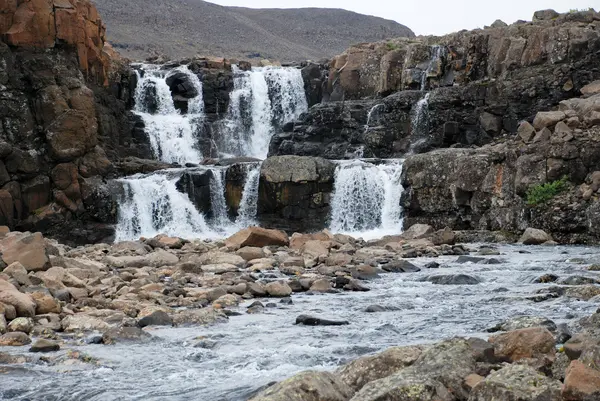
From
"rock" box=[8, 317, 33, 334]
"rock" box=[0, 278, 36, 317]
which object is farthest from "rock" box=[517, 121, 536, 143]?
"rock" box=[8, 317, 33, 334]

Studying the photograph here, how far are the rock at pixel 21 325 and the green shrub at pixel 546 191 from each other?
48.8 ft

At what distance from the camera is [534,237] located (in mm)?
19547

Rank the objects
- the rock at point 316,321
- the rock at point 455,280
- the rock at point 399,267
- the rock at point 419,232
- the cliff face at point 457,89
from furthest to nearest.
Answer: the cliff face at point 457,89 < the rock at point 419,232 < the rock at point 399,267 < the rock at point 455,280 < the rock at point 316,321

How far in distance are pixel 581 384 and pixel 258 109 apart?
110 feet

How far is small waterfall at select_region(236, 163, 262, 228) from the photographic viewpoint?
2717 cm

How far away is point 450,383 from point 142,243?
1603cm

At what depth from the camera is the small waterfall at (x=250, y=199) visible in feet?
89.1

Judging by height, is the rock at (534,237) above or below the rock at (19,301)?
below

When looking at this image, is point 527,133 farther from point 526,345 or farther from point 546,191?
point 526,345

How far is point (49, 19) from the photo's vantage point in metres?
28.0

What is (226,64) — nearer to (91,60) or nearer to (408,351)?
(91,60)

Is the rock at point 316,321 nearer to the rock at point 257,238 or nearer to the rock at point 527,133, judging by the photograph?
the rock at point 257,238

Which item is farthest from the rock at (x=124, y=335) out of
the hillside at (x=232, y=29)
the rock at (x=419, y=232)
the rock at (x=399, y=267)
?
the hillside at (x=232, y=29)

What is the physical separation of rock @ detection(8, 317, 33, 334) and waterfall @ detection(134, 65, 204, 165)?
981 inches
